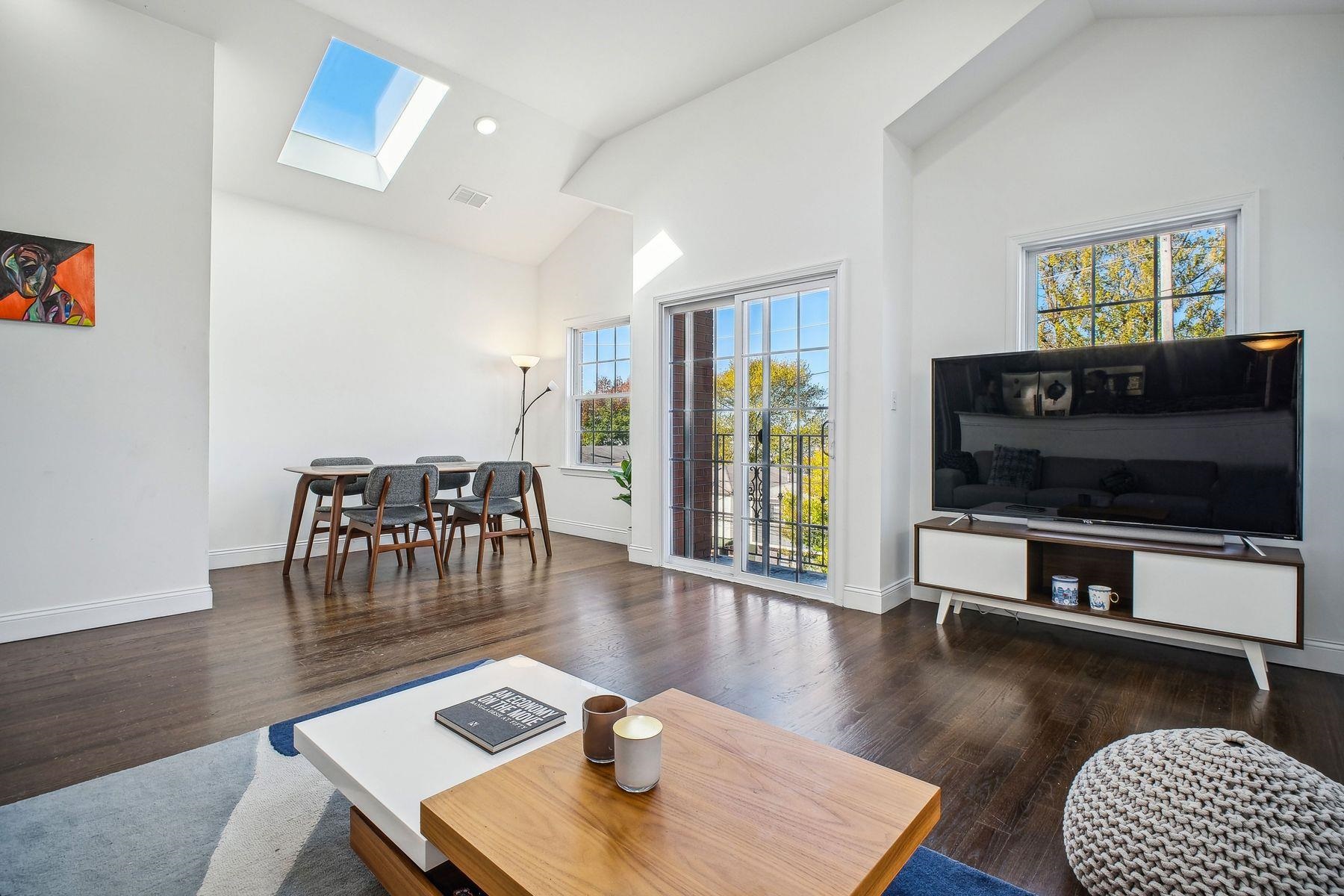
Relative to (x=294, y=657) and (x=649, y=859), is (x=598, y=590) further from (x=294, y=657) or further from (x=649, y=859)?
(x=649, y=859)

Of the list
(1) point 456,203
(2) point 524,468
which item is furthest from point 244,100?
(2) point 524,468

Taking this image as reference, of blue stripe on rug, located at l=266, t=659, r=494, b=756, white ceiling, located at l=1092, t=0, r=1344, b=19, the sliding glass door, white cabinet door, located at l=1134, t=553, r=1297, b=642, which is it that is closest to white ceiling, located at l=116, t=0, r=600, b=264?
the sliding glass door

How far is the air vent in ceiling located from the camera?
17.6 ft

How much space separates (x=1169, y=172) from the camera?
3.09m

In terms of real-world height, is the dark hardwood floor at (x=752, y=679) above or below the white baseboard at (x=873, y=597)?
below

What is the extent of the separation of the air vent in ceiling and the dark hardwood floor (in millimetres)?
3388

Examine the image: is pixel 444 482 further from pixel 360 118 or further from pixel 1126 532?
pixel 1126 532

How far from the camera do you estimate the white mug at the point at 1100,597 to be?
2.90 meters

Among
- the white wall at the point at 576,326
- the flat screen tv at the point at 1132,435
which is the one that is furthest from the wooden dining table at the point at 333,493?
the flat screen tv at the point at 1132,435

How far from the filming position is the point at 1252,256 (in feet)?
9.42

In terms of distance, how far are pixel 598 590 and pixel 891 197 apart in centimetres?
302

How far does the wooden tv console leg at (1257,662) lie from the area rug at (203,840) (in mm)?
1960

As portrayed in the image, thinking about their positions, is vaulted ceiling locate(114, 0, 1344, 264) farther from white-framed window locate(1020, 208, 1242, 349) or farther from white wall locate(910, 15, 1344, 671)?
white-framed window locate(1020, 208, 1242, 349)

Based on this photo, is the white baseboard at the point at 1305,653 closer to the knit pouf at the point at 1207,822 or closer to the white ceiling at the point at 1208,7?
the knit pouf at the point at 1207,822
